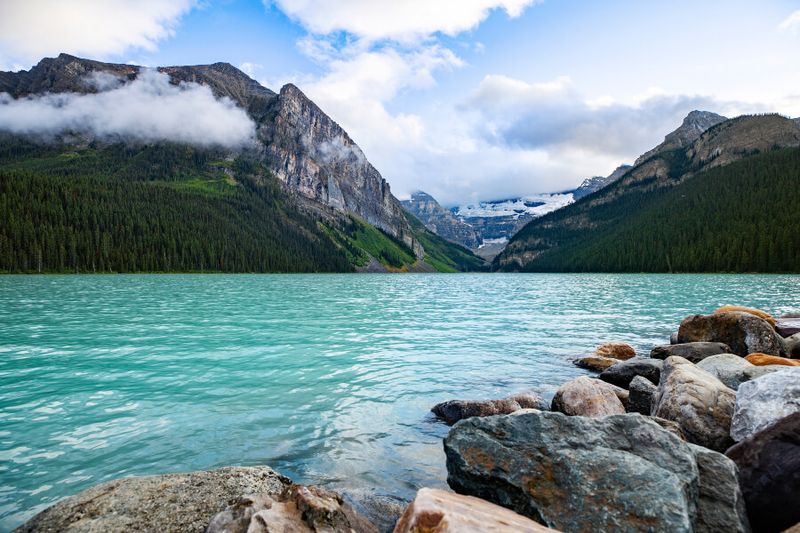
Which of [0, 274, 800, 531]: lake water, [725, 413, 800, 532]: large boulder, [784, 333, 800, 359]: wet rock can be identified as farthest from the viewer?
[784, 333, 800, 359]: wet rock

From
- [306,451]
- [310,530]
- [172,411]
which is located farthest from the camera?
[172,411]

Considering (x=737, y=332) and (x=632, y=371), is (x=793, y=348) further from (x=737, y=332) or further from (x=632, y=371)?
(x=632, y=371)

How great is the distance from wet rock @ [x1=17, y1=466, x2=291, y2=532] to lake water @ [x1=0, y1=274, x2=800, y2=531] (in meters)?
2.65

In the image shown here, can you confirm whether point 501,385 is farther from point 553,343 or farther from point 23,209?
point 23,209

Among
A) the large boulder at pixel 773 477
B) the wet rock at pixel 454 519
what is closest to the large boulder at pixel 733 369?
the large boulder at pixel 773 477

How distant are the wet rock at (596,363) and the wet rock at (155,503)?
54.8 feet

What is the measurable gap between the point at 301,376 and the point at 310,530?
13327 mm

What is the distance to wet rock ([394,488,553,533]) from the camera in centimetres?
425

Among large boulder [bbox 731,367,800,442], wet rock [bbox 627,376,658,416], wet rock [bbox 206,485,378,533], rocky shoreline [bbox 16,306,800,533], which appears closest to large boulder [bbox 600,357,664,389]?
wet rock [bbox 627,376,658,416]

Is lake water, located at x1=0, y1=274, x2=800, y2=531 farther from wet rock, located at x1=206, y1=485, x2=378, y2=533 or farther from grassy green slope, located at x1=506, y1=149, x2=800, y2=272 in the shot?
grassy green slope, located at x1=506, y1=149, x2=800, y2=272

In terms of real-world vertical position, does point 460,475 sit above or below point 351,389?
above

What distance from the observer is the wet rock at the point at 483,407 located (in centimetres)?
1226

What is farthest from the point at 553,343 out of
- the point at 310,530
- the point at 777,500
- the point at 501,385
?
the point at 310,530

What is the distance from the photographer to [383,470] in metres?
9.67
